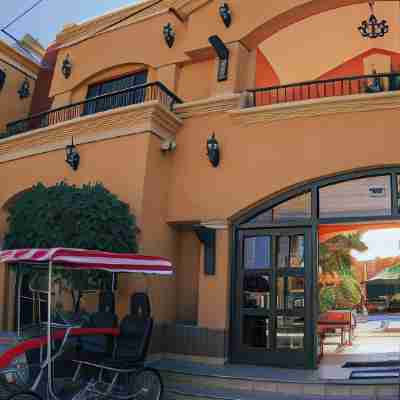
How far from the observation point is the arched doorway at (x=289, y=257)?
9344 mm

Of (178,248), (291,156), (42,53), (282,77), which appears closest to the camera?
(291,156)

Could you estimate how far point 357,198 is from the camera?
941 cm

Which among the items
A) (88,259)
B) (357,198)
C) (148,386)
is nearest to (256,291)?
(357,198)

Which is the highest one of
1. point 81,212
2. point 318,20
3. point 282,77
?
point 318,20

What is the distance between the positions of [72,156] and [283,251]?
190 inches

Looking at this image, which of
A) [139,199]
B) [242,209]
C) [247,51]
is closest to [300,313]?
[242,209]

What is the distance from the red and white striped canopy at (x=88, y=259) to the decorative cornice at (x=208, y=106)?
3.71 metres

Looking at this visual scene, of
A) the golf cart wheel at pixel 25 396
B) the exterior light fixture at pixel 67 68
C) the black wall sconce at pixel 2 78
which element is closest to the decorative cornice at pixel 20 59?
the black wall sconce at pixel 2 78

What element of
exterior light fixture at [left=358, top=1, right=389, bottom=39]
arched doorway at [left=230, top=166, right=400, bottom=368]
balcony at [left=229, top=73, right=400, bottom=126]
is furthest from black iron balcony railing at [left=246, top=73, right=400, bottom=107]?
arched doorway at [left=230, top=166, right=400, bottom=368]

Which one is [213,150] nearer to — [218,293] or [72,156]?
[218,293]

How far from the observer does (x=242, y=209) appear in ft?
32.9

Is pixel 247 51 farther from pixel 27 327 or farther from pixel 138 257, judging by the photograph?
pixel 27 327

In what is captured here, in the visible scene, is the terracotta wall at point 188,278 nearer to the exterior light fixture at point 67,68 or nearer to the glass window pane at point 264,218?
the glass window pane at point 264,218

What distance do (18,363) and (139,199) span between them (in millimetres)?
4105
